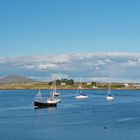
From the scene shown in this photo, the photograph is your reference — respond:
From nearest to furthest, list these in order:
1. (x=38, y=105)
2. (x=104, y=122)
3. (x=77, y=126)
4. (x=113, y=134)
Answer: (x=113, y=134)
(x=77, y=126)
(x=104, y=122)
(x=38, y=105)

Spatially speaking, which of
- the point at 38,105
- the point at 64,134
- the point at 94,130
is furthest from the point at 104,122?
the point at 38,105

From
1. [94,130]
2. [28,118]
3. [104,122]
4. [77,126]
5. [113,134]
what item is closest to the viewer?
[113,134]

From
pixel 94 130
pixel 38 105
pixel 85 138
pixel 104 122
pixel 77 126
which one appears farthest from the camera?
pixel 38 105

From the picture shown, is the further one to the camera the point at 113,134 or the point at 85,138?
the point at 113,134

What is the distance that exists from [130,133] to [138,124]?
47.9 ft

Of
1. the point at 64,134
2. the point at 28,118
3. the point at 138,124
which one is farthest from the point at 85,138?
the point at 28,118

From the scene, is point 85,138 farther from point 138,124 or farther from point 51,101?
point 51,101

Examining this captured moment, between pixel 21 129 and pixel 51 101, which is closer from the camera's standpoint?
pixel 21 129

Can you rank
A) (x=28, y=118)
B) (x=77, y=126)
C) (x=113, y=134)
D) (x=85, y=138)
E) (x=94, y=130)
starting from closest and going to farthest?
(x=85, y=138) < (x=113, y=134) < (x=94, y=130) < (x=77, y=126) < (x=28, y=118)

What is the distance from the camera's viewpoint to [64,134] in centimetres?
7294

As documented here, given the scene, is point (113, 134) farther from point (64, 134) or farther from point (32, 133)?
point (32, 133)

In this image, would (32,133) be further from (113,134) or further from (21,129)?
(113,134)

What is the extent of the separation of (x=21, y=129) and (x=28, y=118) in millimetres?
23963

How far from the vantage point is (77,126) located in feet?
277
